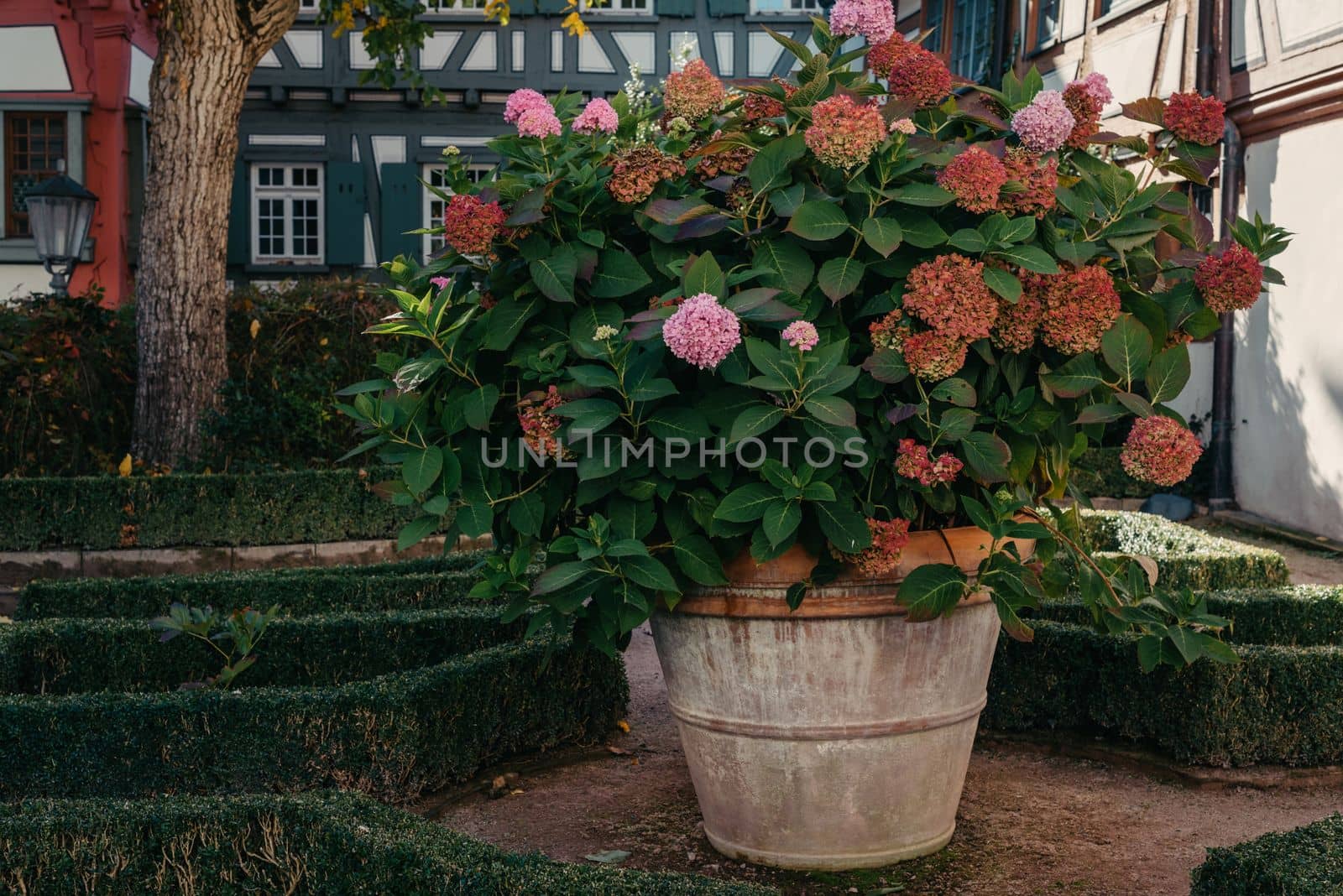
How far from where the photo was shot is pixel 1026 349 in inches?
121

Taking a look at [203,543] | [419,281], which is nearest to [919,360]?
[419,281]

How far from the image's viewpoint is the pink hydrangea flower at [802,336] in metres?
2.67

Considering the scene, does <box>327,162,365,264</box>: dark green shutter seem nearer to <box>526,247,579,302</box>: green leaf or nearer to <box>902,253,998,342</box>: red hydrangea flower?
<box>526,247,579,302</box>: green leaf

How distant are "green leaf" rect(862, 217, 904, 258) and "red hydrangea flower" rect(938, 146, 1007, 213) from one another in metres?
0.15

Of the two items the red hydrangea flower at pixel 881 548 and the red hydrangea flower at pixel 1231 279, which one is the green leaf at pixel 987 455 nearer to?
the red hydrangea flower at pixel 881 548

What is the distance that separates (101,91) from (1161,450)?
16.8 meters

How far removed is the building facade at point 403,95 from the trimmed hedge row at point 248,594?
13081mm

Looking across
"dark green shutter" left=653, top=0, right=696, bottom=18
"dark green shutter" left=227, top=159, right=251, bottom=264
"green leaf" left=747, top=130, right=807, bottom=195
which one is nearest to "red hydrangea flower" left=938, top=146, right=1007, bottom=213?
"green leaf" left=747, top=130, right=807, bottom=195

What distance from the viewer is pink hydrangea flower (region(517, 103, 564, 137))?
2.97 meters

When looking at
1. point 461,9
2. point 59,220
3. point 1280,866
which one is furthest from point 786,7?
point 1280,866

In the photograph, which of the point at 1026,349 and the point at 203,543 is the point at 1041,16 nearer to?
the point at 203,543

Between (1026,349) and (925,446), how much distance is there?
39cm

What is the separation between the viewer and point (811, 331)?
2.67m

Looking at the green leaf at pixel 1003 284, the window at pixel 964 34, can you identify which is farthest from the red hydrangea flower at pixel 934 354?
the window at pixel 964 34
